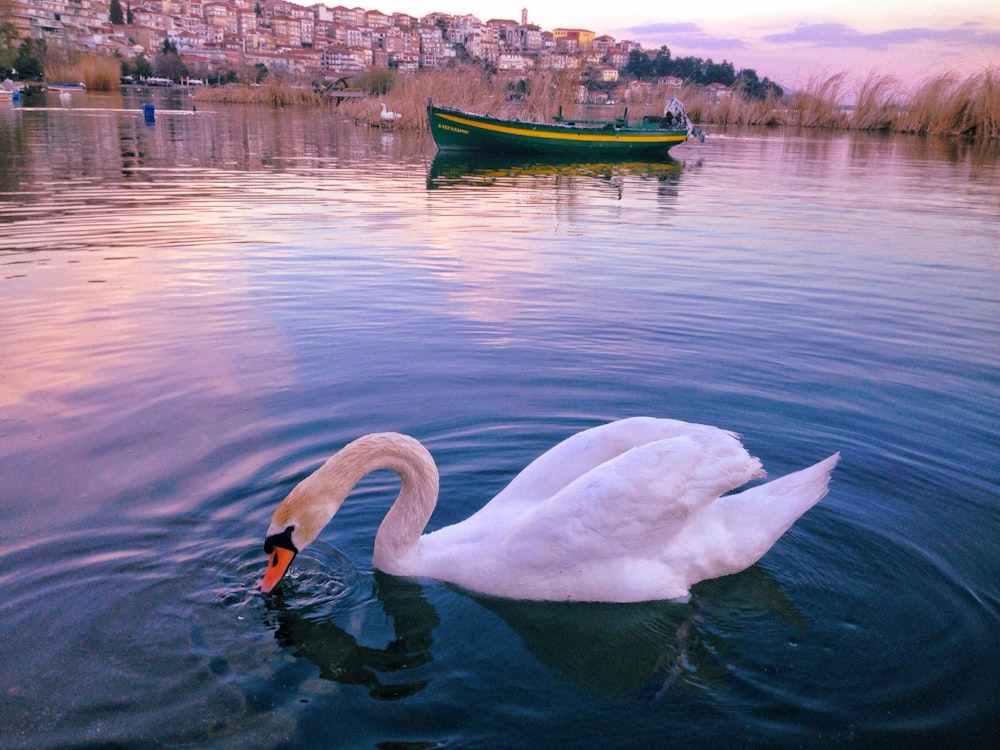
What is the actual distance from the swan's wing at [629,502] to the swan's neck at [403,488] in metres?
0.56

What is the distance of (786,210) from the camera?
16531 mm

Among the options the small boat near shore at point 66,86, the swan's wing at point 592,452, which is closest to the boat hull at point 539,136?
the swan's wing at point 592,452

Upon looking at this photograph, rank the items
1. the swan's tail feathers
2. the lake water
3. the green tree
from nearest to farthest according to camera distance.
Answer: the lake water → the swan's tail feathers → the green tree

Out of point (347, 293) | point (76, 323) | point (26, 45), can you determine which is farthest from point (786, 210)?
point (26, 45)

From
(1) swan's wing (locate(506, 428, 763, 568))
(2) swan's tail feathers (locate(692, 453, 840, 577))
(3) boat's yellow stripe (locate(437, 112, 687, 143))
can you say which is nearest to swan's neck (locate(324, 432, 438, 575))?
(1) swan's wing (locate(506, 428, 763, 568))

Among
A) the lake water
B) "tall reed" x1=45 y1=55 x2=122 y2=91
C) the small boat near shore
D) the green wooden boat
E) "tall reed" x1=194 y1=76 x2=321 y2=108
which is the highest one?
"tall reed" x1=45 y1=55 x2=122 y2=91

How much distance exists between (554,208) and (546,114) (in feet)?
63.6

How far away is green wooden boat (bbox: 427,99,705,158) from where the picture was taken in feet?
90.8

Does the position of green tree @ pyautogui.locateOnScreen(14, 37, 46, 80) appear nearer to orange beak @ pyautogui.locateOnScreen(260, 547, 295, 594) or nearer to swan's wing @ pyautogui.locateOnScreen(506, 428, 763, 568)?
orange beak @ pyautogui.locateOnScreen(260, 547, 295, 594)

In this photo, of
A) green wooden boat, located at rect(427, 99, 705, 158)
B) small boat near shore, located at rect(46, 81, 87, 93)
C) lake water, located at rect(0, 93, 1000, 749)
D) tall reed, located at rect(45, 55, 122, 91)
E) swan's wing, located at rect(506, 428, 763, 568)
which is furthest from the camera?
tall reed, located at rect(45, 55, 122, 91)

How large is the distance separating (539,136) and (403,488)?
81.5 feet

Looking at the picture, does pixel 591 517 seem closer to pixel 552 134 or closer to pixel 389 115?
pixel 552 134

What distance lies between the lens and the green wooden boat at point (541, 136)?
90.8ft

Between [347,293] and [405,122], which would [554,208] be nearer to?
[347,293]
